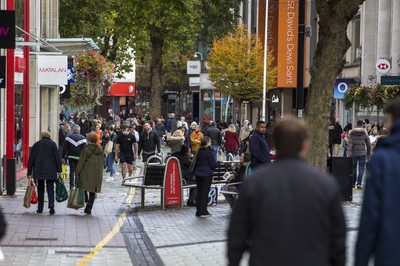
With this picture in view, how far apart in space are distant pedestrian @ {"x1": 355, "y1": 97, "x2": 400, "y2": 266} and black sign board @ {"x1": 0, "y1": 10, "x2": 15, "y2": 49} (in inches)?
575

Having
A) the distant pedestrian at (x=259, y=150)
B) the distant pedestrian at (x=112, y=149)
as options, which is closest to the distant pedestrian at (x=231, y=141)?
the distant pedestrian at (x=112, y=149)

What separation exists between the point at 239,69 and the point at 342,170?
37.6 m

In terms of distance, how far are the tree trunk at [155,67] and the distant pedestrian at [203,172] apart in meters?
39.3

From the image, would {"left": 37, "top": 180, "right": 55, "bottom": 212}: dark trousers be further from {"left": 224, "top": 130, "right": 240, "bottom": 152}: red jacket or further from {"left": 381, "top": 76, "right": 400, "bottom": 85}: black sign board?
{"left": 224, "top": 130, "right": 240, "bottom": 152}: red jacket

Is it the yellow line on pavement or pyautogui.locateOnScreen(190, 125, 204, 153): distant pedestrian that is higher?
pyautogui.locateOnScreen(190, 125, 204, 153): distant pedestrian

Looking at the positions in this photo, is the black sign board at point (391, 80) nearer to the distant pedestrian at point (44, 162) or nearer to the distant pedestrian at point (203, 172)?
the distant pedestrian at point (203, 172)

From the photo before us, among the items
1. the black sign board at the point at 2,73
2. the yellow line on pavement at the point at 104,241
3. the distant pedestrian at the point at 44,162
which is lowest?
the yellow line on pavement at the point at 104,241

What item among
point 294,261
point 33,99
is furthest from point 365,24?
point 294,261

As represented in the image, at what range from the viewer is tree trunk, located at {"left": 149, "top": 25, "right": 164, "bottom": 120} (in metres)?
57.0

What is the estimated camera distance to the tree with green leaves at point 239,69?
56.3 m

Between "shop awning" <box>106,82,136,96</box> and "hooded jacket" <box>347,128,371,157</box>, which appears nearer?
"hooded jacket" <box>347,128,371,157</box>

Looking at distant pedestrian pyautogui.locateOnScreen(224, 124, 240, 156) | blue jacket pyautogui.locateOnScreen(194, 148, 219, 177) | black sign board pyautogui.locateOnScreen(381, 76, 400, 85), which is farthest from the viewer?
distant pedestrian pyautogui.locateOnScreen(224, 124, 240, 156)

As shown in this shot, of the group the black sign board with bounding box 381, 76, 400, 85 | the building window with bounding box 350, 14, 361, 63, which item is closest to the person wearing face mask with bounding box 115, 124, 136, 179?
the black sign board with bounding box 381, 76, 400, 85

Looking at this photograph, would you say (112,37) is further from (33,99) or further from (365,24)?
(33,99)
